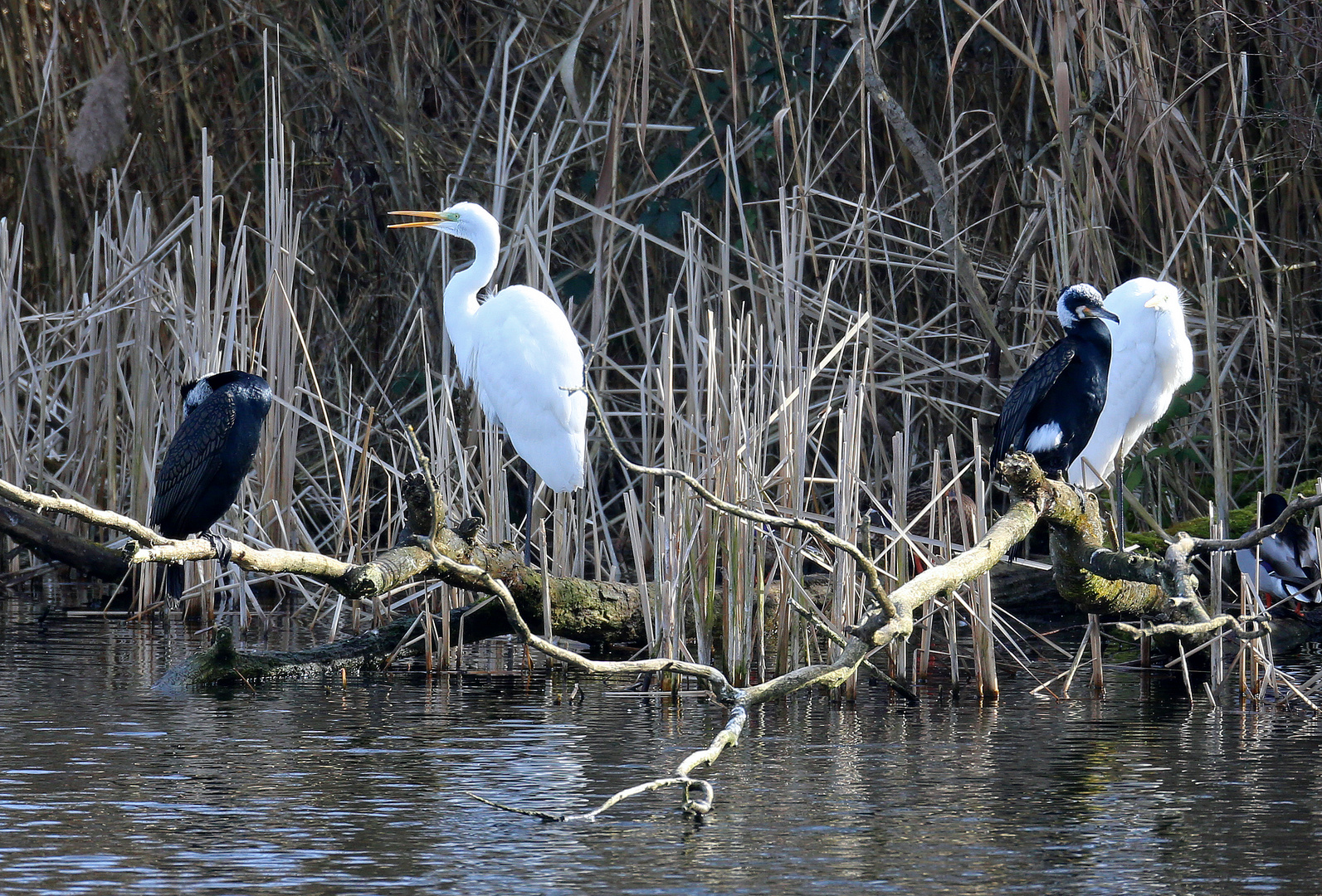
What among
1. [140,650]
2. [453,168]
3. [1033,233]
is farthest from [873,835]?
[453,168]

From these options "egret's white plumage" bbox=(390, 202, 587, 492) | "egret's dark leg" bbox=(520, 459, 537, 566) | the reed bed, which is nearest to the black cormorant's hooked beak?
the reed bed

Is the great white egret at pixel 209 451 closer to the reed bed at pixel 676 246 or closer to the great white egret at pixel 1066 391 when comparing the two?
Result: the reed bed at pixel 676 246

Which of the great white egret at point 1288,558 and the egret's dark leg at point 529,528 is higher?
the egret's dark leg at point 529,528

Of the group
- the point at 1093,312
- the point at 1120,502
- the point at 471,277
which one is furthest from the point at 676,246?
the point at 1120,502

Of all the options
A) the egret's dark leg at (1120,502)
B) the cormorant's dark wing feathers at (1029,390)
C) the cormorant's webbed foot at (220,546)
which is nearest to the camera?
the cormorant's webbed foot at (220,546)

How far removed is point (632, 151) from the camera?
7.81 m

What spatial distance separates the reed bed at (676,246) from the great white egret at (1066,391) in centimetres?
45

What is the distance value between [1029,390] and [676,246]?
2.29 m

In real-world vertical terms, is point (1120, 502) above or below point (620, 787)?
above

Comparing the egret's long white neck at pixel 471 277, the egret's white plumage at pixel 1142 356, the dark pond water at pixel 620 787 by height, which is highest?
the egret's long white neck at pixel 471 277

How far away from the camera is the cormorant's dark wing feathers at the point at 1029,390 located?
5145 mm

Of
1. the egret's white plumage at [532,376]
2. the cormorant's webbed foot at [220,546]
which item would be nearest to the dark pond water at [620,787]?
the cormorant's webbed foot at [220,546]

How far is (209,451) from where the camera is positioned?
5.43 meters

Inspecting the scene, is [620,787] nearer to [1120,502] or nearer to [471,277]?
[1120,502]
